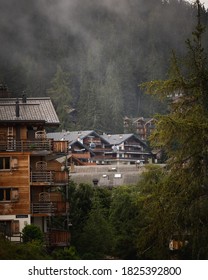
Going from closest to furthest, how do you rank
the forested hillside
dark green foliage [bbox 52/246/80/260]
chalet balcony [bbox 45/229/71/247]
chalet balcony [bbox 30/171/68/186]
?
dark green foliage [bbox 52/246/80/260], the forested hillside, chalet balcony [bbox 45/229/71/247], chalet balcony [bbox 30/171/68/186]

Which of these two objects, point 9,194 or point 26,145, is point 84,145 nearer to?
point 26,145

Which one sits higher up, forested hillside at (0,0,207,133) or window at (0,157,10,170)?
forested hillside at (0,0,207,133)

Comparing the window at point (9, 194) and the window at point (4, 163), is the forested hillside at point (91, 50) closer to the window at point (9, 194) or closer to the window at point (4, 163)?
the window at point (4, 163)

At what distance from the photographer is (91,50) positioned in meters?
10.8

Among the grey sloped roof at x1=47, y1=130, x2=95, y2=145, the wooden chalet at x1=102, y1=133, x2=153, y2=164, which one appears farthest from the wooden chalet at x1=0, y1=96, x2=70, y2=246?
the wooden chalet at x1=102, y1=133, x2=153, y2=164

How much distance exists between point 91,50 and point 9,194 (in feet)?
7.54

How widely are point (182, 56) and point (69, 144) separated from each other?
7.27 feet

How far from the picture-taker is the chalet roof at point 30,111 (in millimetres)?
11586

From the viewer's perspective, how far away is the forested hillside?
10398mm

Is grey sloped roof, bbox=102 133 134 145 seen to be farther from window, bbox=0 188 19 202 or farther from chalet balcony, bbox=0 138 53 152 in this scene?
window, bbox=0 188 19 202

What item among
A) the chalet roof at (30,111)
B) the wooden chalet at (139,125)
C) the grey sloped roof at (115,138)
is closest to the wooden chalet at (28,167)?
the chalet roof at (30,111)

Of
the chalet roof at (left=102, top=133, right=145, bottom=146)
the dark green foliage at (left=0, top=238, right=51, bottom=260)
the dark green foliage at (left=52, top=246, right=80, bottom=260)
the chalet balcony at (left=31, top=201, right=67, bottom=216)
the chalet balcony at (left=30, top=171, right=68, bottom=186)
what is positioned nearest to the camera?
the dark green foliage at (left=0, top=238, right=51, bottom=260)
